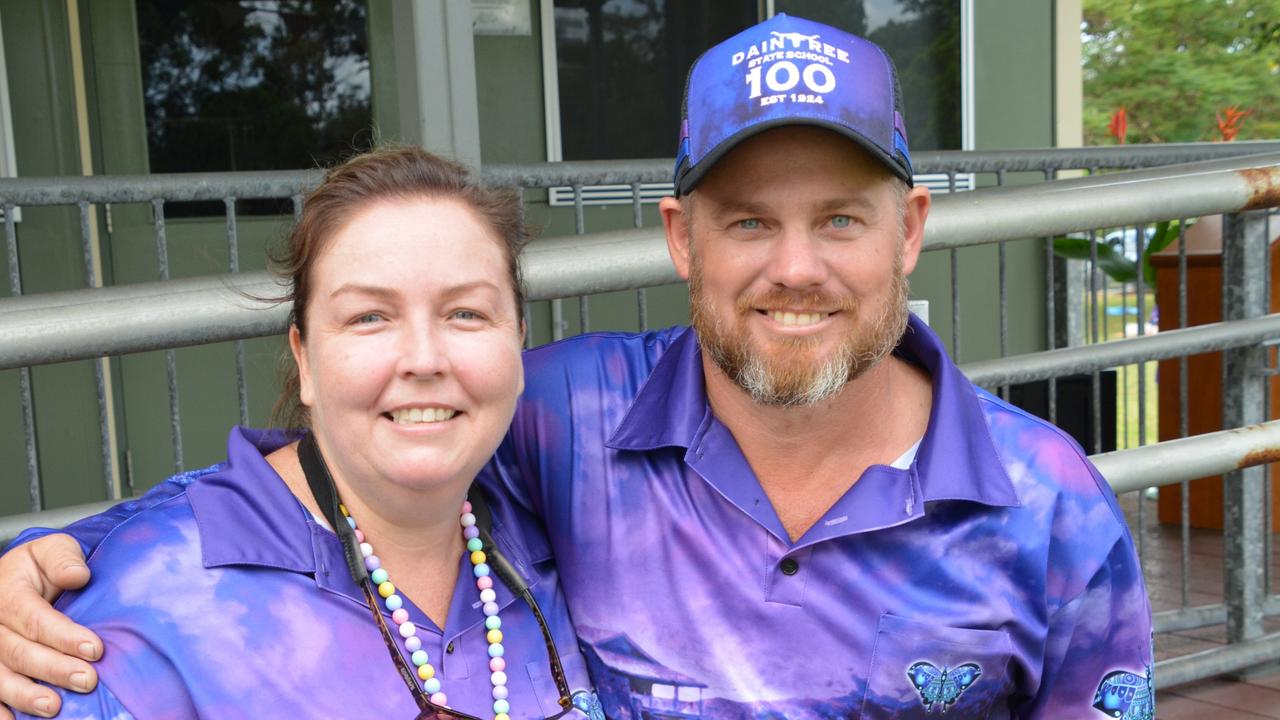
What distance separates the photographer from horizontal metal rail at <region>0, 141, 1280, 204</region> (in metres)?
2.89

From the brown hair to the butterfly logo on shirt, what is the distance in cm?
83

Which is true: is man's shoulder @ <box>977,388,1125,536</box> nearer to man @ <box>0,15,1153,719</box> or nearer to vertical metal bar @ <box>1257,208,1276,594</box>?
man @ <box>0,15,1153,719</box>

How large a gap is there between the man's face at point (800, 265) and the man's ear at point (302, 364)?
2.16 ft

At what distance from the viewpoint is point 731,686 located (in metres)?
1.90

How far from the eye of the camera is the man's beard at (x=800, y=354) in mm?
1965

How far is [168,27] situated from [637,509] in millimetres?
4478

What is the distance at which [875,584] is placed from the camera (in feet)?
6.21

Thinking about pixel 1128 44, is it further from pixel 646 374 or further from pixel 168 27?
pixel 646 374

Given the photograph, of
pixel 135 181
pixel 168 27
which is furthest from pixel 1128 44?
pixel 135 181

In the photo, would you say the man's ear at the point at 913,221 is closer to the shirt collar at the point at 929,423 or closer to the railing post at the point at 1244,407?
the shirt collar at the point at 929,423

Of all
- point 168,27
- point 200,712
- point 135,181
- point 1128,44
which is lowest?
point 200,712

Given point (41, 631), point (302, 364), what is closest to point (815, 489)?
point (302, 364)

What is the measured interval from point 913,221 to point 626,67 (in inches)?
178

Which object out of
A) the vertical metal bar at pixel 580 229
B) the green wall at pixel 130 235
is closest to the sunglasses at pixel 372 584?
the vertical metal bar at pixel 580 229
